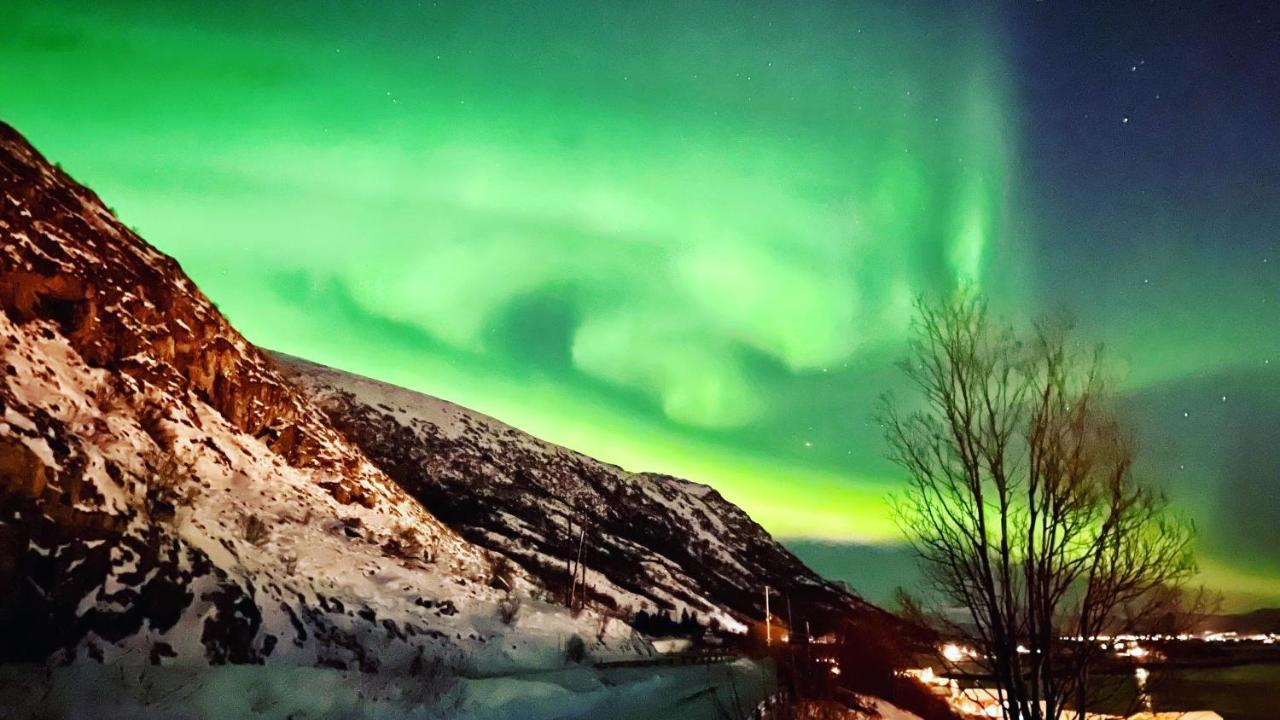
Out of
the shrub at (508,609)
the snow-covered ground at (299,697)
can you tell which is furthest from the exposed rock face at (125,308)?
the snow-covered ground at (299,697)

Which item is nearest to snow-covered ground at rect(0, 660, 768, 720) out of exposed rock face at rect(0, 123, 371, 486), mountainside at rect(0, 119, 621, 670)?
mountainside at rect(0, 119, 621, 670)

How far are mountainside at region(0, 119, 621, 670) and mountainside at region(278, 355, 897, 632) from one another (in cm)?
3472

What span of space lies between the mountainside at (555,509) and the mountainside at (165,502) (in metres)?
34.7

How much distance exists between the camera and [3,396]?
12281 mm

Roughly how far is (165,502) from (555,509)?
3553 inches

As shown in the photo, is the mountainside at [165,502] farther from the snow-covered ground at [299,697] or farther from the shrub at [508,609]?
the snow-covered ground at [299,697]

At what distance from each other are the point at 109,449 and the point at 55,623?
5.60 meters

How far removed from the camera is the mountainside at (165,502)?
1066cm

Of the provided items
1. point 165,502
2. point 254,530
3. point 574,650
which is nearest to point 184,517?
point 165,502

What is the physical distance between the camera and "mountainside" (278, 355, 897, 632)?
81.9 meters

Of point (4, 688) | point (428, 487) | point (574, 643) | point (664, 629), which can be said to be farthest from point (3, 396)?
point (428, 487)

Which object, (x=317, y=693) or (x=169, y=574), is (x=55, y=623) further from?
(x=317, y=693)

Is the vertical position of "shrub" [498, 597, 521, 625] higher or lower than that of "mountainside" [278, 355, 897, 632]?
lower

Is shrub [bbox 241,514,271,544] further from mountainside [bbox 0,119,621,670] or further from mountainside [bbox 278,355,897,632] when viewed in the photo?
mountainside [bbox 278,355,897,632]
